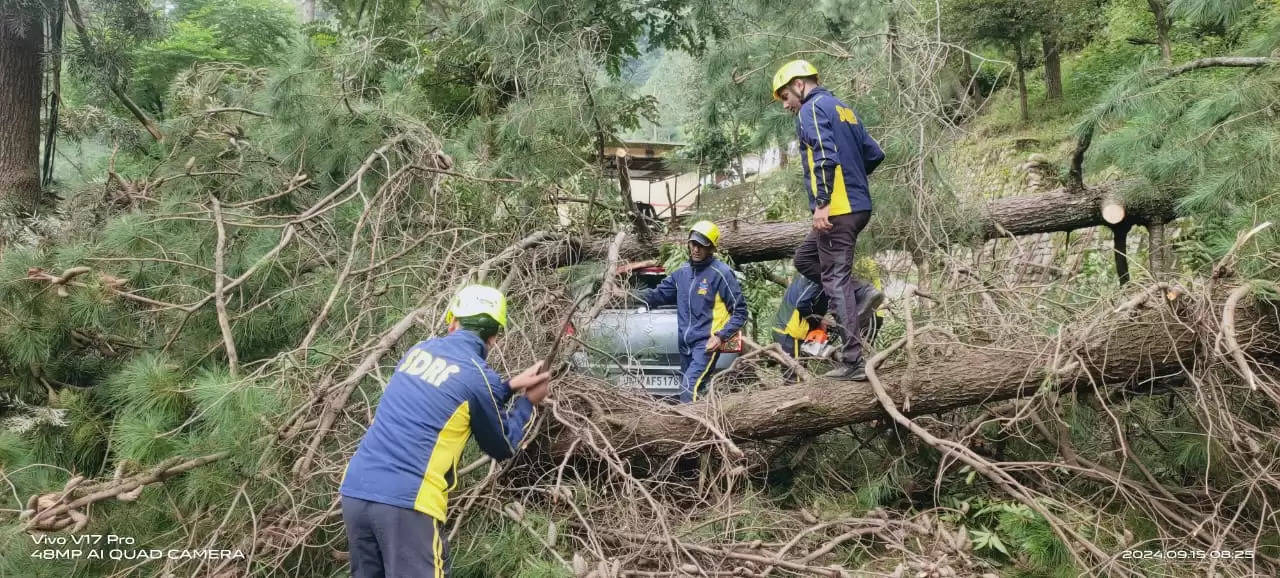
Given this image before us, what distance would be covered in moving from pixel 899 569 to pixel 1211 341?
166cm

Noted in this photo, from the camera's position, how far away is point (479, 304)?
3.17 meters

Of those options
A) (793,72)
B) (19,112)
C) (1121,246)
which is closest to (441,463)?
(793,72)

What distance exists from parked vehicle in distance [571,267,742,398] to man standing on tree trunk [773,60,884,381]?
0.96 metres

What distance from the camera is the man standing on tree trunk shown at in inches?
159

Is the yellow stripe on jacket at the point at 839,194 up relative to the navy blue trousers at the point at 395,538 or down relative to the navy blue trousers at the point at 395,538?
up

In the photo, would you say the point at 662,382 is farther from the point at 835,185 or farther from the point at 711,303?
the point at 835,185

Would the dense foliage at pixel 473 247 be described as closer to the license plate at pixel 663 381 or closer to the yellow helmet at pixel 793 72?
the license plate at pixel 663 381

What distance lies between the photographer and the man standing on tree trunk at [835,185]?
13.3ft

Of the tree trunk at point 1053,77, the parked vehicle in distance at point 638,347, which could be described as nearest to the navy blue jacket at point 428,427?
the parked vehicle in distance at point 638,347

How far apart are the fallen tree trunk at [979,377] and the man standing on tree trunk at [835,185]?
0.64 feet

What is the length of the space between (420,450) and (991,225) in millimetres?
4532

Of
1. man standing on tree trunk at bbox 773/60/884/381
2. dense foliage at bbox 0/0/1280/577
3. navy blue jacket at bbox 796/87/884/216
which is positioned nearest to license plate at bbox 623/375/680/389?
dense foliage at bbox 0/0/1280/577

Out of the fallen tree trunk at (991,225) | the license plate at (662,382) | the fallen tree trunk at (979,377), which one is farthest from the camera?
the fallen tree trunk at (991,225)

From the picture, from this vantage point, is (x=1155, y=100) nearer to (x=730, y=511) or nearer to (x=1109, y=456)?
(x=1109, y=456)
